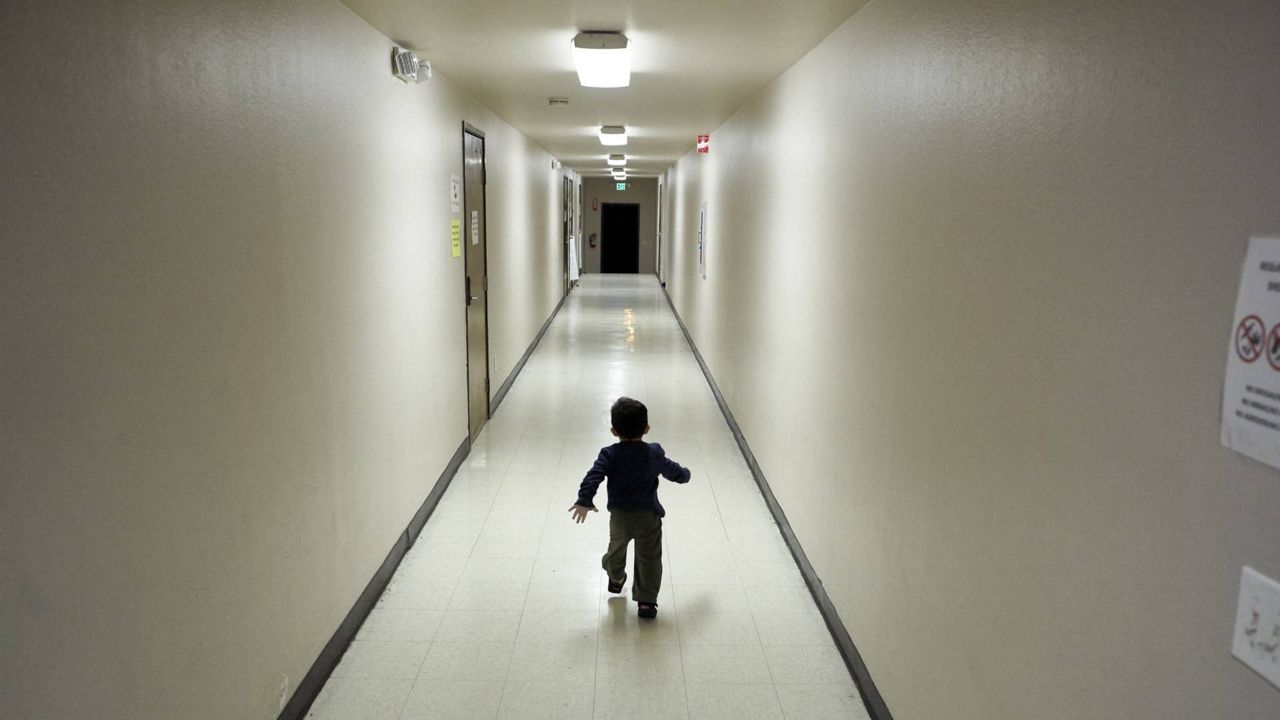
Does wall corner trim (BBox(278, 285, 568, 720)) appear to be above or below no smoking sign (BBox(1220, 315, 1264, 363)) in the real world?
below

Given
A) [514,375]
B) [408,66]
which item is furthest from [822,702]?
[514,375]

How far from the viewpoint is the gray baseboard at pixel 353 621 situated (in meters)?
2.84

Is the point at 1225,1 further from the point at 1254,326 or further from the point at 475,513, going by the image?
the point at 475,513

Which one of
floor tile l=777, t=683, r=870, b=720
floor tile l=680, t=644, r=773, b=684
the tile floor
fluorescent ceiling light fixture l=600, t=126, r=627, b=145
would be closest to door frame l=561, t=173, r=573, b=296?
fluorescent ceiling light fixture l=600, t=126, r=627, b=145

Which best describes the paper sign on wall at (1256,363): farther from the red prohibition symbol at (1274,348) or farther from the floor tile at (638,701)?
the floor tile at (638,701)

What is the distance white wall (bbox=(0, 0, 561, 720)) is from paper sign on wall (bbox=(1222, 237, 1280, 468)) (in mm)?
1933

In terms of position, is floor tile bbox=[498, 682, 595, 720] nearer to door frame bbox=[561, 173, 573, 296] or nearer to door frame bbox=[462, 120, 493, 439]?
door frame bbox=[462, 120, 493, 439]

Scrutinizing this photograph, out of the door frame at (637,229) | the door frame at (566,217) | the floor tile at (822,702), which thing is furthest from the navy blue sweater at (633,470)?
the door frame at (637,229)

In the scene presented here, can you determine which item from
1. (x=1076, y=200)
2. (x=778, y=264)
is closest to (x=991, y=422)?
(x=1076, y=200)

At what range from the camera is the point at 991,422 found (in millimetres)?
1959

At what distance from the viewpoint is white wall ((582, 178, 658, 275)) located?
23281 mm

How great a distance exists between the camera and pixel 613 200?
920 inches

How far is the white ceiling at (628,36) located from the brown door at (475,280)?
456 millimetres

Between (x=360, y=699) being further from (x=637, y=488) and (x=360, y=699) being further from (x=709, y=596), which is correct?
(x=709, y=596)
